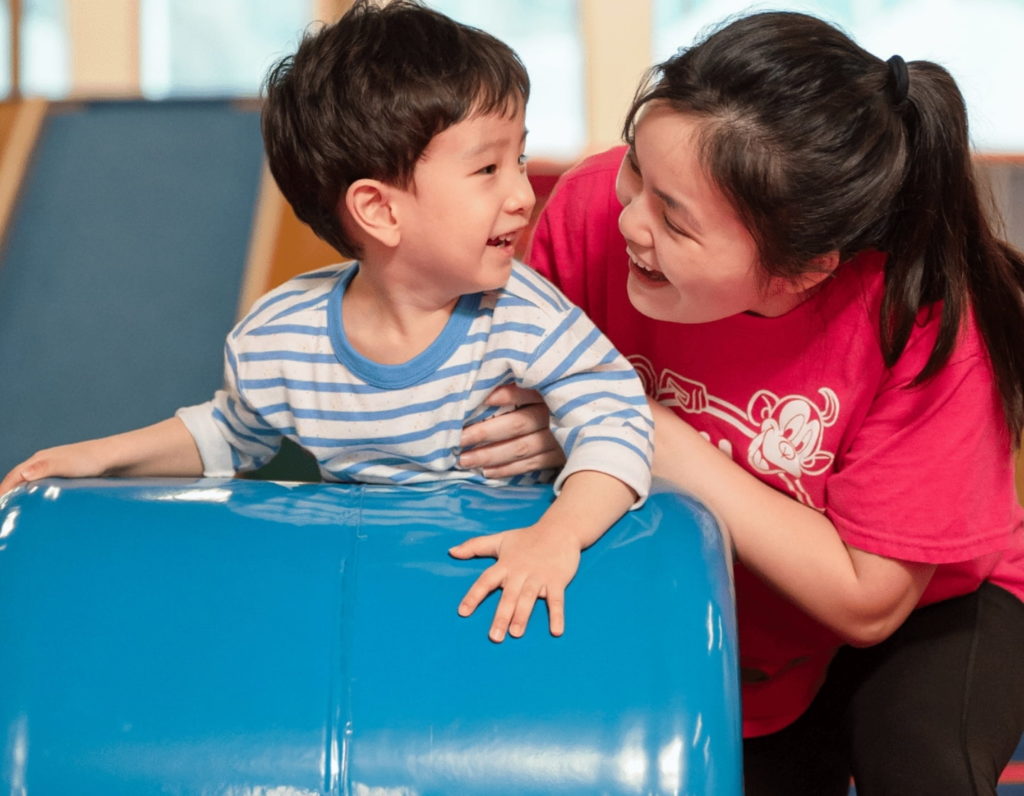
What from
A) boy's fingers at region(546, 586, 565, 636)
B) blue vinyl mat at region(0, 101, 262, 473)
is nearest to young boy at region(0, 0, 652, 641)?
boy's fingers at region(546, 586, 565, 636)

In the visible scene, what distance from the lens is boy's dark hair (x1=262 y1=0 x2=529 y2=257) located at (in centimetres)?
94

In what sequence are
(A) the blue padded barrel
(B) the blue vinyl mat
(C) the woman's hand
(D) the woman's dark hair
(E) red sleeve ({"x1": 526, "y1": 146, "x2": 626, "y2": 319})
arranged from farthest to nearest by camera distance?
(B) the blue vinyl mat < (E) red sleeve ({"x1": 526, "y1": 146, "x2": 626, "y2": 319}) < (C) the woman's hand < (D) the woman's dark hair < (A) the blue padded barrel

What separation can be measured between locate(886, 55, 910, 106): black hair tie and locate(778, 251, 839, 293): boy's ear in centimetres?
13

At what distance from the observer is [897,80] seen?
3.00 ft

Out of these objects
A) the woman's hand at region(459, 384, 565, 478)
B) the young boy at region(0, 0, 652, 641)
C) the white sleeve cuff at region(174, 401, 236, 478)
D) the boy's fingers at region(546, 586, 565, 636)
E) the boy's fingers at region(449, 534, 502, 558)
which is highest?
the young boy at region(0, 0, 652, 641)

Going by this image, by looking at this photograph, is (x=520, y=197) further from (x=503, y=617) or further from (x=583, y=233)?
(x=503, y=617)

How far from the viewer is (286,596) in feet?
2.62

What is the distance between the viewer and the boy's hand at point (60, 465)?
3.18 ft

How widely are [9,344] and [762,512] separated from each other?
4.89 ft

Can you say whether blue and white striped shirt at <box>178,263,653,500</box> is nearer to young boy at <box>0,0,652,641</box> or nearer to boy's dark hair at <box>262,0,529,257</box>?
young boy at <box>0,0,652,641</box>

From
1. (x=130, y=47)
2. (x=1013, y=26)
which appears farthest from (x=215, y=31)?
(x=1013, y=26)

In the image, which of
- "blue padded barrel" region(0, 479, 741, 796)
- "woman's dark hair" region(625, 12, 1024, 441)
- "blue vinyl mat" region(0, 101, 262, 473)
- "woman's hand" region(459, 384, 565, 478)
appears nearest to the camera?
"blue padded barrel" region(0, 479, 741, 796)

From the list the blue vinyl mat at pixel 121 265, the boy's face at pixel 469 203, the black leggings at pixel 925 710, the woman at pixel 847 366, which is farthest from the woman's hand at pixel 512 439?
the blue vinyl mat at pixel 121 265

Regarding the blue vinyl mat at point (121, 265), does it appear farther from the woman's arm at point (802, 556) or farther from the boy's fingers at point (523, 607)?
the boy's fingers at point (523, 607)
